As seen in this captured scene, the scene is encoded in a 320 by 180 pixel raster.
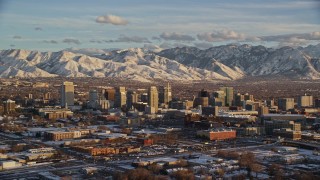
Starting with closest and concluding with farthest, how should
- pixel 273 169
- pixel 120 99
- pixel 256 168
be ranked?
pixel 273 169 → pixel 256 168 → pixel 120 99

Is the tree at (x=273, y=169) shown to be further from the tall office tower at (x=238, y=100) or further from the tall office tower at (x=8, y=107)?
the tall office tower at (x=238, y=100)

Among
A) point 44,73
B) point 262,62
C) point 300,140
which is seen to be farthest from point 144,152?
point 262,62

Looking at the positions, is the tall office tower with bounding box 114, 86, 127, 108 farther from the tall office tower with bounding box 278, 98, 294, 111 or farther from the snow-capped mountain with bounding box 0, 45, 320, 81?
the snow-capped mountain with bounding box 0, 45, 320, 81

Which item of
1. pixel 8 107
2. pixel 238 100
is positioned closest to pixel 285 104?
pixel 238 100

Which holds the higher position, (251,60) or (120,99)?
(251,60)

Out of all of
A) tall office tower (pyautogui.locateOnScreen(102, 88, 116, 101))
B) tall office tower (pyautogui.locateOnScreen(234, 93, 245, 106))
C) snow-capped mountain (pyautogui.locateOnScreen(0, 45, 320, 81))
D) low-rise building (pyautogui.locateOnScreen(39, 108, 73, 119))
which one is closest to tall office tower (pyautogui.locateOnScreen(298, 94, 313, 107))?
tall office tower (pyautogui.locateOnScreen(234, 93, 245, 106))

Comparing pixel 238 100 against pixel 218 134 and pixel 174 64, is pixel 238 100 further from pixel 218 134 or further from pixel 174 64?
pixel 174 64
